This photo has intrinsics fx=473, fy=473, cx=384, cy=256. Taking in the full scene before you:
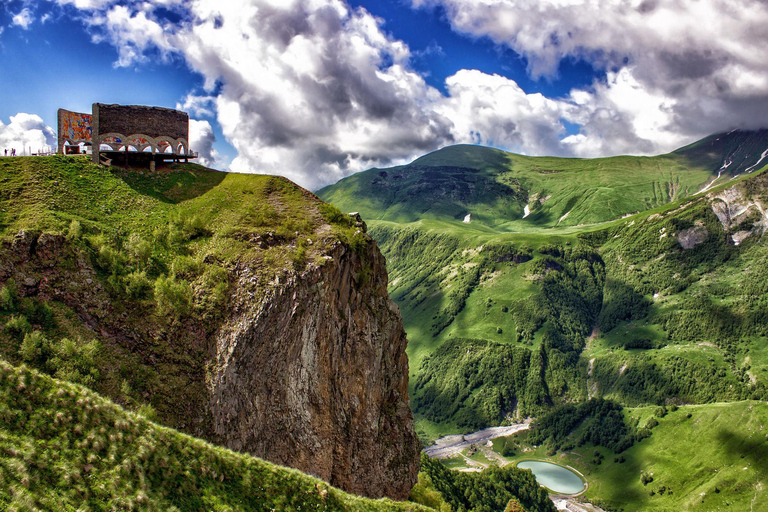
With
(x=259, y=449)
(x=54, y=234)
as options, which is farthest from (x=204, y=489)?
(x=54, y=234)

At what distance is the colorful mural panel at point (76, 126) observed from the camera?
52469 millimetres

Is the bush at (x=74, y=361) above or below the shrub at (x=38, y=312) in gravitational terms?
below

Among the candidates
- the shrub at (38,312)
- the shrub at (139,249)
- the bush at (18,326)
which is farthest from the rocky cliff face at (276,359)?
the shrub at (139,249)

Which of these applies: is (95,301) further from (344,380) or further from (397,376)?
(397,376)

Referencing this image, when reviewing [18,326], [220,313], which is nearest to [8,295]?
[18,326]

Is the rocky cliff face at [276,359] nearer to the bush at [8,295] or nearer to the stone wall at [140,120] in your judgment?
the bush at [8,295]

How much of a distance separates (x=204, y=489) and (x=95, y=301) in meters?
19.6

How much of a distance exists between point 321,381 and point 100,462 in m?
21.5

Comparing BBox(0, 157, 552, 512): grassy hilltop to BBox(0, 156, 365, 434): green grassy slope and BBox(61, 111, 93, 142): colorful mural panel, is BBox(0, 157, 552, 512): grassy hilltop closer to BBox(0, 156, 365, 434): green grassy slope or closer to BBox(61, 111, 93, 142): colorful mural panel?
BBox(0, 156, 365, 434): green grassy slope

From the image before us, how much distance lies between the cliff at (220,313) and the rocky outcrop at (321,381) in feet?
0.39

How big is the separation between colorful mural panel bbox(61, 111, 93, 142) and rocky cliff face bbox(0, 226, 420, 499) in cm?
2103

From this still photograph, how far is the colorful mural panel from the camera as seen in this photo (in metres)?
Answer: 52.5

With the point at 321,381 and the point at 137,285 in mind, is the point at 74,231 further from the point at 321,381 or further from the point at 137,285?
the point at 321,381

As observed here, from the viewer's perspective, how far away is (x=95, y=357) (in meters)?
33.5
